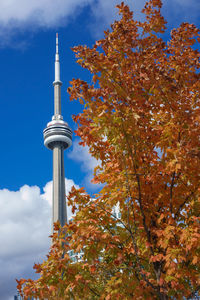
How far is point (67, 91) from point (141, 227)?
323 centimetres

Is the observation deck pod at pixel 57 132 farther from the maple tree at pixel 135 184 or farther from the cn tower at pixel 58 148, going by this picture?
the maple tree at pixel 135 184

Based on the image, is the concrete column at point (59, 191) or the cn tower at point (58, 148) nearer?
the concrete column at point (59, 191)

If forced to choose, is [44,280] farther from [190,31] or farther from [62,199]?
[62,199]

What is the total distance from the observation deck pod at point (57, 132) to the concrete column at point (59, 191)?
5.55m

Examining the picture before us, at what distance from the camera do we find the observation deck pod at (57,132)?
118 metres

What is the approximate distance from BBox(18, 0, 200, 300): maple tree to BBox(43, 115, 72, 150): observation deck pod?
111727 mm

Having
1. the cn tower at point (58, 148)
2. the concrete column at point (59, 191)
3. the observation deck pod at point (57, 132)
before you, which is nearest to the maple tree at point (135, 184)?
the concrete column at point (59, 191)

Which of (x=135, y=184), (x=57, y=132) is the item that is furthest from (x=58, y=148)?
(x=135, y=184)

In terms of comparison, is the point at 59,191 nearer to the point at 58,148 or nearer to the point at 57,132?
the point at 58,148

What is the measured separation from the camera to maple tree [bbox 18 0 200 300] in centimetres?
560

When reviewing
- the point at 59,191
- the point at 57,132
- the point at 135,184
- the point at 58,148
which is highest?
the point at 57,132

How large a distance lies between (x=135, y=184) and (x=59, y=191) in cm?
10594

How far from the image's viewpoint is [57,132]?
118m

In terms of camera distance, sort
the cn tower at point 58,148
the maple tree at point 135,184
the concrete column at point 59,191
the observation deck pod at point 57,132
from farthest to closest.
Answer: the observation deck pod at point 57,132, the cn tower at point 58,148, the concrete column at point 59,191, the maple tree at point 135,184
